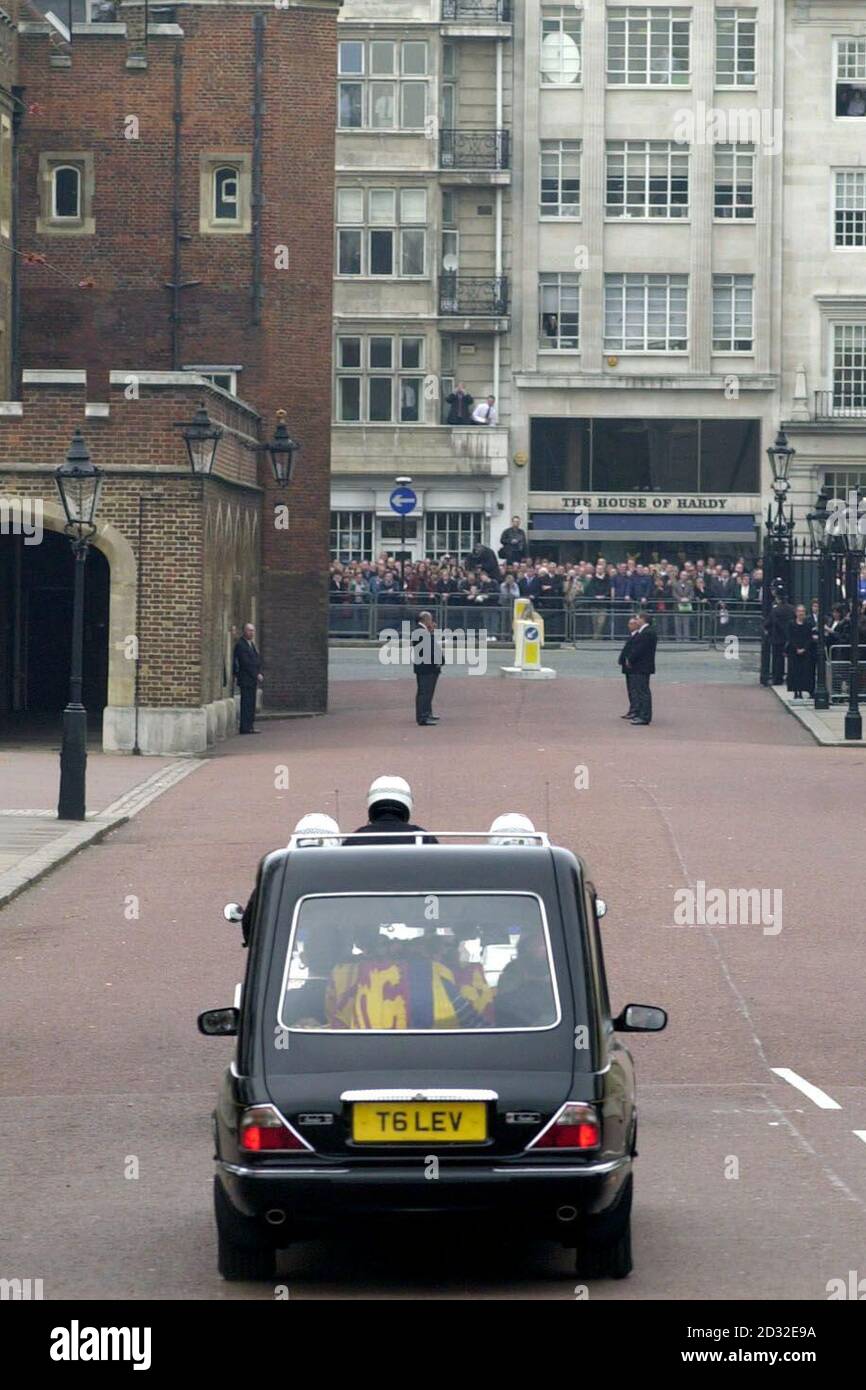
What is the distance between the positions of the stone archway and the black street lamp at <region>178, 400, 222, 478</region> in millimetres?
1471

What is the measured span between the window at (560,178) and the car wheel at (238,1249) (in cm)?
6235

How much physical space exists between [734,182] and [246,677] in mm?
36879

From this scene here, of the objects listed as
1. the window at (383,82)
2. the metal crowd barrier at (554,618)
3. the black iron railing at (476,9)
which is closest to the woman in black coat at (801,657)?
the metal crowd barrier at (554,618)

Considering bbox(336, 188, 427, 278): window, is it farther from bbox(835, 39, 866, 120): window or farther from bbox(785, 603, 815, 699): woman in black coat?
bbox(785, 603, 815, 699): woman in black coat

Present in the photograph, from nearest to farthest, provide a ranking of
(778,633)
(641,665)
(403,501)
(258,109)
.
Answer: (641,665)
(258,109)
(778,633)
(403,501)

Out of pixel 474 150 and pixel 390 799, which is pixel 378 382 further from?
pixel 390 799

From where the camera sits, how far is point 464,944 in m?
8.16

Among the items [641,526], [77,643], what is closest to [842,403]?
[641,526]

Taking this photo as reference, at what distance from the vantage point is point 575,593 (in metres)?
53.9

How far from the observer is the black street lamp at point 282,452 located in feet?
124

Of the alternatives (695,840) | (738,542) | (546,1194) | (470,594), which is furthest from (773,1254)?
(738,542)

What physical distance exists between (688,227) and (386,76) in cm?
976

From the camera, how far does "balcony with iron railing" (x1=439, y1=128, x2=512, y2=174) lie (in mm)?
67125

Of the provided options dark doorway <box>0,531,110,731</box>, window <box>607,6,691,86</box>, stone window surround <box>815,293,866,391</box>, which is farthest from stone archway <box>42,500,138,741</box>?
window <box>607,6,691,86</box>
